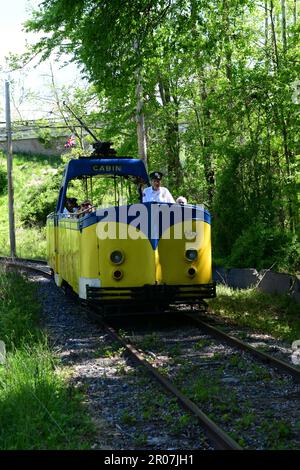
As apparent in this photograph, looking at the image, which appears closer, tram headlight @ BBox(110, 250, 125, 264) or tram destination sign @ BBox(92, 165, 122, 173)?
tram headlight @ BBox(110, 250, 125, 264)

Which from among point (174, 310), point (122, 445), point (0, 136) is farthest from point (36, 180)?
point (122, 445)

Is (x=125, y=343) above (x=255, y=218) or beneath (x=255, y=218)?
beneath

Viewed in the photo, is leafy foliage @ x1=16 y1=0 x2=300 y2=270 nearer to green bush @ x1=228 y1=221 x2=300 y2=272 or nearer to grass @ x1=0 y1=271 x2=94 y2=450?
green bush @ x1=228 y1=221 x2=300 y2=272

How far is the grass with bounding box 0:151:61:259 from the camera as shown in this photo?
34.3 m

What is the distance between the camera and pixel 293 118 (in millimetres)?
15266

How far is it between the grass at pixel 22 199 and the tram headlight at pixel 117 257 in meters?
20.9

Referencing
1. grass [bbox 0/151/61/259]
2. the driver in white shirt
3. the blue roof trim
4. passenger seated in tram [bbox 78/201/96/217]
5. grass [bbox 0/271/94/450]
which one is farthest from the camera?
grass [bbox 0/151/61/259]

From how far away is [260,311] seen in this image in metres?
12.0

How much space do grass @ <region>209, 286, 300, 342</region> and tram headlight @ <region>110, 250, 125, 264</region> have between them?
2.25 metres

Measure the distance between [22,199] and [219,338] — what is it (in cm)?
3670

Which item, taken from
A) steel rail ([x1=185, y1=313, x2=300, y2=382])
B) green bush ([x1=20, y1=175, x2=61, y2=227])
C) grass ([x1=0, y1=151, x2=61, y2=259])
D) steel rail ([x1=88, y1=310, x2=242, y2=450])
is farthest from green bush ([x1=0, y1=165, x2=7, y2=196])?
steel rail ([x1=88, y1=310, x2=242, y2=450])

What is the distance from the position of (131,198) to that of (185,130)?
861cm

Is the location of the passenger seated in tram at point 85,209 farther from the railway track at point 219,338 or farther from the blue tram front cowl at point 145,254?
the railway track at point 219,338

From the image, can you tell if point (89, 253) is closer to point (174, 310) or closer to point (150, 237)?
point (150, 237)
